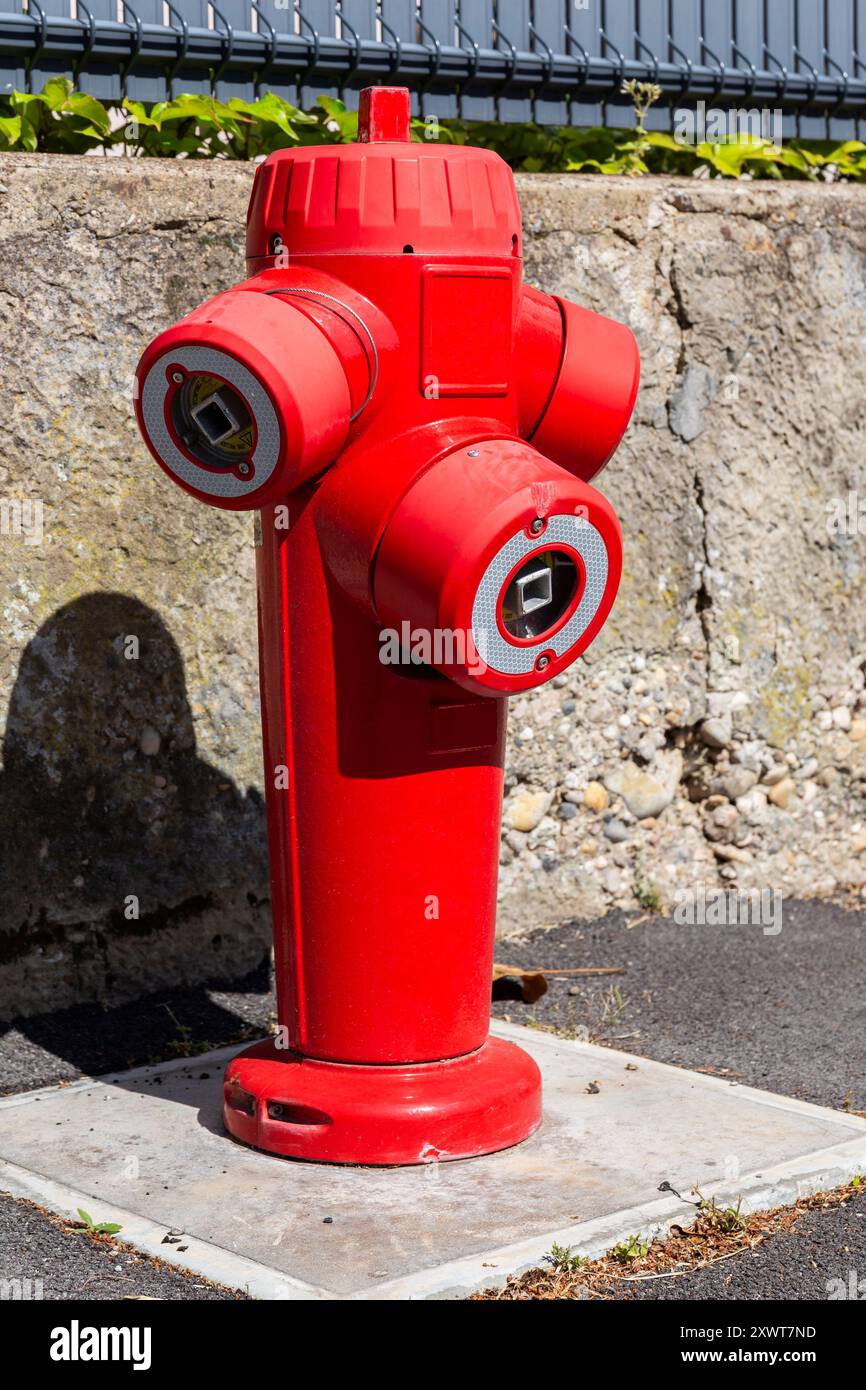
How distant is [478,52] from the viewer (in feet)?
16.0

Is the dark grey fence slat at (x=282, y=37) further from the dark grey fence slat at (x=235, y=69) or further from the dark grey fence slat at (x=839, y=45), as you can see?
the dark grey fence slat at (x=839, y=45)

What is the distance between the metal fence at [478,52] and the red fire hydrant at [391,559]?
4.35 feet

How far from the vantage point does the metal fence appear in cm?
434

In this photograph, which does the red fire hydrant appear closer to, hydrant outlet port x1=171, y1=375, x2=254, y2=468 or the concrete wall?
hydrant outlet port x1=171, y1=375, x2=254, y2=468

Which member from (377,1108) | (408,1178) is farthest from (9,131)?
(408,1178)

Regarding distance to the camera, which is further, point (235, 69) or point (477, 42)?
point (477, 42)

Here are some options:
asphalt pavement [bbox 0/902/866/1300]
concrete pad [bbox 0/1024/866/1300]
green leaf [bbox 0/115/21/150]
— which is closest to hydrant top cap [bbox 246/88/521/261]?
green leaf [bbox 0/115/21/150]

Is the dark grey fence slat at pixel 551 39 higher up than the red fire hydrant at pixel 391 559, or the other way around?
the dark grey fence slat at pixel 551 39

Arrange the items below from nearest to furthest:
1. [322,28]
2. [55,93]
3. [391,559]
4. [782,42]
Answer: [391,559] < [55,93] < [322,28] < [782,42]

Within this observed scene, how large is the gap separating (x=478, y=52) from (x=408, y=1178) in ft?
10.6

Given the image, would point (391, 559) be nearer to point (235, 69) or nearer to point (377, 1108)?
point (377, 1108)

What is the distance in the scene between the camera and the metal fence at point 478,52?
4344mm

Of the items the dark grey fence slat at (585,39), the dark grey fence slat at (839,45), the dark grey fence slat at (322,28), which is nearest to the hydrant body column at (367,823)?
the dark grey fence slat at (322,28)

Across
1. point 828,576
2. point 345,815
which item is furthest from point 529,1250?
point 828,576
